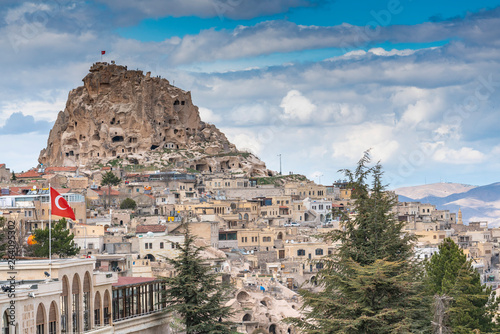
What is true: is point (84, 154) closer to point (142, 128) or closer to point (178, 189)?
point (142, 128)

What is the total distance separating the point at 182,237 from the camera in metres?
66.2

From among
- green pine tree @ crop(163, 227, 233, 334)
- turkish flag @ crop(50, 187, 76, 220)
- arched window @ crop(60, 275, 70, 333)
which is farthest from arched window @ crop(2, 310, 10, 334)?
green pine tree @ crop(163, 227, 233, 334)

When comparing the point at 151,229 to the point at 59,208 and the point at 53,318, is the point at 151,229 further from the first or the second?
the point at 53,318

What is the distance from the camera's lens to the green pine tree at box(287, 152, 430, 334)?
30.2m

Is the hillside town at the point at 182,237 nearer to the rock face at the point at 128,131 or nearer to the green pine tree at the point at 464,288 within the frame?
the green pine tree at the point at 464,288

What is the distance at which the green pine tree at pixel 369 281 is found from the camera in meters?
30.2

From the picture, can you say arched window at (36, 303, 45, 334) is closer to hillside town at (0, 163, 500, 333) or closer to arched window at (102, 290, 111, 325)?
hillside town at (0, 163, 500, 333)

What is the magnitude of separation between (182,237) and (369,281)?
3721 centimetres

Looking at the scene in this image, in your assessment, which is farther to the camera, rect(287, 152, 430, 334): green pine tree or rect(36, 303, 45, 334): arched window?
rect(36, 303, 45, 334): arched window

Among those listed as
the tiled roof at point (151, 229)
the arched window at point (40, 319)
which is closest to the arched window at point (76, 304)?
the arched window at point (40, 319)

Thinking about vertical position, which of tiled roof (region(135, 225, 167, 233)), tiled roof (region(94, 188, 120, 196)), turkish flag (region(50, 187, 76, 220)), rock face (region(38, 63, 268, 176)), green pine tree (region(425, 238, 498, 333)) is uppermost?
rock face (region(38, 63, 268, 176))

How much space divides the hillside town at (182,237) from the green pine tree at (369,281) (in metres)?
Result: 1.08

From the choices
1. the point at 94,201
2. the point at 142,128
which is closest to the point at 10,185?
the point at 94,201

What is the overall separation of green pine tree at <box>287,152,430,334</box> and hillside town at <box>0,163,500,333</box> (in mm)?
1078
